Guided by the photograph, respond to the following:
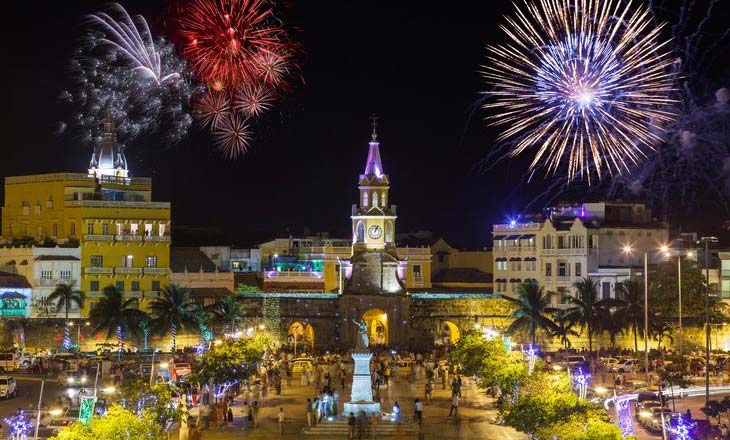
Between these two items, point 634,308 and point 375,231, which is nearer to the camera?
point 634,308

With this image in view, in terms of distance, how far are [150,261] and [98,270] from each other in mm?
4231

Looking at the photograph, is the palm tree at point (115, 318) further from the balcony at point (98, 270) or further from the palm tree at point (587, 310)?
the palm tree at point (587, 310)

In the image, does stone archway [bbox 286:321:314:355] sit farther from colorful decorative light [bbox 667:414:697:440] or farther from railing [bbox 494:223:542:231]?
colorful decorative light [bbox 667:414:697:440]

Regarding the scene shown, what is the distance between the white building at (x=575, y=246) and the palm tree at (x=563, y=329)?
3.25m

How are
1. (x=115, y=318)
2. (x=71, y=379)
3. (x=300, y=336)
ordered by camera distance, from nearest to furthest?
1. (x=71, y=379)
2. (x=115, y=318)
3. (x=300, y=336)

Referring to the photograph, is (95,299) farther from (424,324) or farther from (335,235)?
(335,235)

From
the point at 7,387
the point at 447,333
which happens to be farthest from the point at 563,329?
the point at 7,387

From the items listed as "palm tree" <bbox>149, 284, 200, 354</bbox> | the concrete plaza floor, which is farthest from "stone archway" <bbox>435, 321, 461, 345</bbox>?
the concrete plaza floor

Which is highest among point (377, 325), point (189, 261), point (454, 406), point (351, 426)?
point (189, 261)

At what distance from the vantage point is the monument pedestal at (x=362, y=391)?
59.2 meters

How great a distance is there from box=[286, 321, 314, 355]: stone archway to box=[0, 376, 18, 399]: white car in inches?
1284

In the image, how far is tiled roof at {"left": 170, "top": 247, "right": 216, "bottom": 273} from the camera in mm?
106731

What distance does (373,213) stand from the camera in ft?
332

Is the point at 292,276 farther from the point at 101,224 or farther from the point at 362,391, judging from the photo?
the point at 362,391
